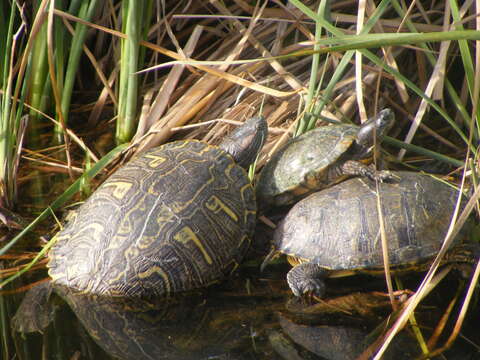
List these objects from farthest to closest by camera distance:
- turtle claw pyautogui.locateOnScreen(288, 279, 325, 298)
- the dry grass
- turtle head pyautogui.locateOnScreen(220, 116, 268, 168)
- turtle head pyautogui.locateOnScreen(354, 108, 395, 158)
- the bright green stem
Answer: the dry grass → the bright green stem → turtle head pyautogui.locateOnScreen(220, 116, 268, 168) → turtle head pyautogui.locateOnScreen(354, 108, 395, 158) → turtle claw pyautogui.locateOnScreen(288, 279, 325, 298)

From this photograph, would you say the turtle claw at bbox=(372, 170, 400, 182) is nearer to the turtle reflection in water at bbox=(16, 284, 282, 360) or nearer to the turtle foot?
the turtle reflection in water at bbox=(16, 284, 282, 360)

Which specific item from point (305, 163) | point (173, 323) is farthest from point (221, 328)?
point (305, 163)

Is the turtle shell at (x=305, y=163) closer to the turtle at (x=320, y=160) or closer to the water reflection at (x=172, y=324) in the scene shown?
the turtle at (x=320, y=160)

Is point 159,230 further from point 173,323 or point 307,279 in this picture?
point 307,279

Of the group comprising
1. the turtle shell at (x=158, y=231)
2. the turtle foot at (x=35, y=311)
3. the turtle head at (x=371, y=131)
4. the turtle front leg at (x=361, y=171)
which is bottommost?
the turtle foot at (x=35, y=311)

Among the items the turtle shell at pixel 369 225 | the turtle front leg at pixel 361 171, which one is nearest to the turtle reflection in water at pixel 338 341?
the turtle shell at pixel 369 225

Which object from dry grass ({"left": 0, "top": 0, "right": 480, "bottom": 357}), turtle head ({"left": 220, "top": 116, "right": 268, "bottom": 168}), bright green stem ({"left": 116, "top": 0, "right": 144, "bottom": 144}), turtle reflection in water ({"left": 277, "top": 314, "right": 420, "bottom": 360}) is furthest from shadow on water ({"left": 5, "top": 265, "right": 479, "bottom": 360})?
bright green stem ({"left": 116, "top": 0, "right": 144, "bottom": 144})
